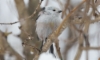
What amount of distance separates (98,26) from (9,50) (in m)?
0.66

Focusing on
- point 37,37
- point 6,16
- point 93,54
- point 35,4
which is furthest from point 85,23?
point 6,16

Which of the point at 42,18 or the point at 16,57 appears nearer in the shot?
the point at 16,57

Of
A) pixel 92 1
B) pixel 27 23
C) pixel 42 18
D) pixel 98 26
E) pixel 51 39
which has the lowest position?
pixel 51 39

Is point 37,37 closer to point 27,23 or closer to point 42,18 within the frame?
point 42,18

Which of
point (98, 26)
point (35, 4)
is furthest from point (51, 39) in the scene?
point (98, 26)

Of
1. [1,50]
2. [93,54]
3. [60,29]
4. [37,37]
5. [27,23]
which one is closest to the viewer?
[60,29]

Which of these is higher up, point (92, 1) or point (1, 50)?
point (92, 1)

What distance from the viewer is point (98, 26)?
173 centimetres

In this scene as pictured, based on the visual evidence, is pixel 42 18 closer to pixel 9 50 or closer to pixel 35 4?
pixel 35 4

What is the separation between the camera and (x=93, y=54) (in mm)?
2096

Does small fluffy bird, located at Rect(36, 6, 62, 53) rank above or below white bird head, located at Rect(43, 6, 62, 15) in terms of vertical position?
below

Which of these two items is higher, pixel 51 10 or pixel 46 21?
pixel 51 10

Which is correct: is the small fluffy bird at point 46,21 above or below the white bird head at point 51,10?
below

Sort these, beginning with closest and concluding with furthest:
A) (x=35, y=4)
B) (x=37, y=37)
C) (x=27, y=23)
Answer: (x=27, y=23), (x=35, y=4), (x=37, y=37)
